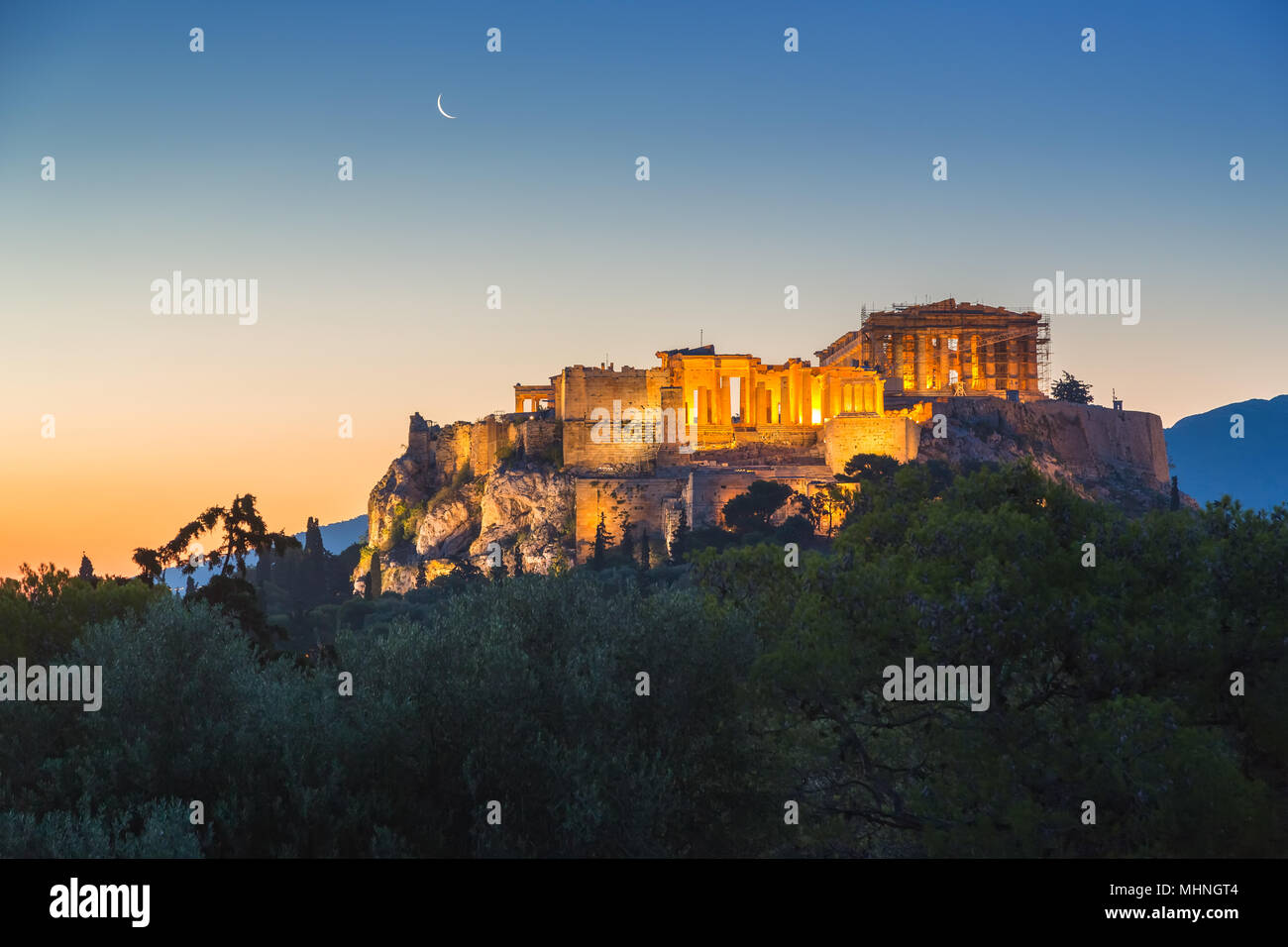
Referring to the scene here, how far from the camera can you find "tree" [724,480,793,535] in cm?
5091

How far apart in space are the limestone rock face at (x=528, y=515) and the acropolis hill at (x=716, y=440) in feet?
0.32

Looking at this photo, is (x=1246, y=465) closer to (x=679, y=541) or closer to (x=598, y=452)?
(x=598, y=452)

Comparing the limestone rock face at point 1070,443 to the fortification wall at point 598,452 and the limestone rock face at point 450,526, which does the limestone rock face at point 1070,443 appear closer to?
the fortification wall at point 598,452

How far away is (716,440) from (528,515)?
36.5 ft

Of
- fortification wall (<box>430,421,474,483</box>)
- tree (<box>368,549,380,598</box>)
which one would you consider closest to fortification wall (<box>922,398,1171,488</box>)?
fortification wall (<box>430,421,474,483</box>)

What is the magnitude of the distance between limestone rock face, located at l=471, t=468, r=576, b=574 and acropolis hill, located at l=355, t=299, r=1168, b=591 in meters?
0.10

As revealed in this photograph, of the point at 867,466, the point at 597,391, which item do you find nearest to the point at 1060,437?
the point at 867,466

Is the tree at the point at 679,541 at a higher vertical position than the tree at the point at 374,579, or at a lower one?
higher

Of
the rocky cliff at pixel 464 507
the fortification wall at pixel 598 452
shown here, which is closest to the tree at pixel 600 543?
the rocky cliff at pixel 464 507

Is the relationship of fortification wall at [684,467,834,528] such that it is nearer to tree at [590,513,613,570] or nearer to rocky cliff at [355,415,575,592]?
tree at [590,513,613,570]

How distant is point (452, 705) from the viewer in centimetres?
1273

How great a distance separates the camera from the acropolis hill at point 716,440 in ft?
179
